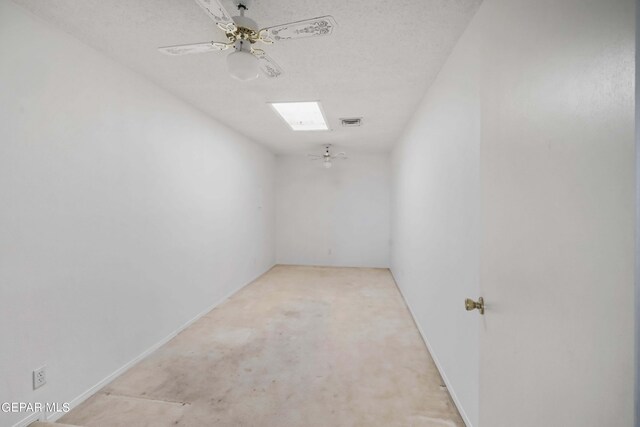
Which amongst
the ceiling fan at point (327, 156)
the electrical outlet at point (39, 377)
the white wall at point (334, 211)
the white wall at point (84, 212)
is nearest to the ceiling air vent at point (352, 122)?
the ceiling fan at point (327, 156)


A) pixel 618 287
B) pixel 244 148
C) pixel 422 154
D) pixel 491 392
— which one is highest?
pixel 244 148

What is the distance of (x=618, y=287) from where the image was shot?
518mm

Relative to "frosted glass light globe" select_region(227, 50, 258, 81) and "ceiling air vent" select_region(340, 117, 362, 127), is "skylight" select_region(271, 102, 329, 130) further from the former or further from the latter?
"frosted glass light globe" select_region(227, 50, 258, 81)

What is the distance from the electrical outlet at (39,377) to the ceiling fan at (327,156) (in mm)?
4520

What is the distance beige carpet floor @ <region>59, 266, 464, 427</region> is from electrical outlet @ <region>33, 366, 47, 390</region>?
0.98ft

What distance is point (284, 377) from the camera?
7.23 feet

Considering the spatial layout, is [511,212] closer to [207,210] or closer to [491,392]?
[491,392]

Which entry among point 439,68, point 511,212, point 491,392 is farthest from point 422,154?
point 491,392

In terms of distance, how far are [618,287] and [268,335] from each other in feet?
9.45

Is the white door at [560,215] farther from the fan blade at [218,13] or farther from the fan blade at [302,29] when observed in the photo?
the fan blade at [218,13]

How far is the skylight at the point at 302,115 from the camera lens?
3205 millimetres

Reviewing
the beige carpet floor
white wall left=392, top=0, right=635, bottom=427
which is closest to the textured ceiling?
white wall left=392, top=0, right=635, bottom=427

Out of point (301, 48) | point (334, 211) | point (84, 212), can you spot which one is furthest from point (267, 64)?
point (334, 211)

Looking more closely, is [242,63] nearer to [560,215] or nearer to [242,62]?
[242,62]
